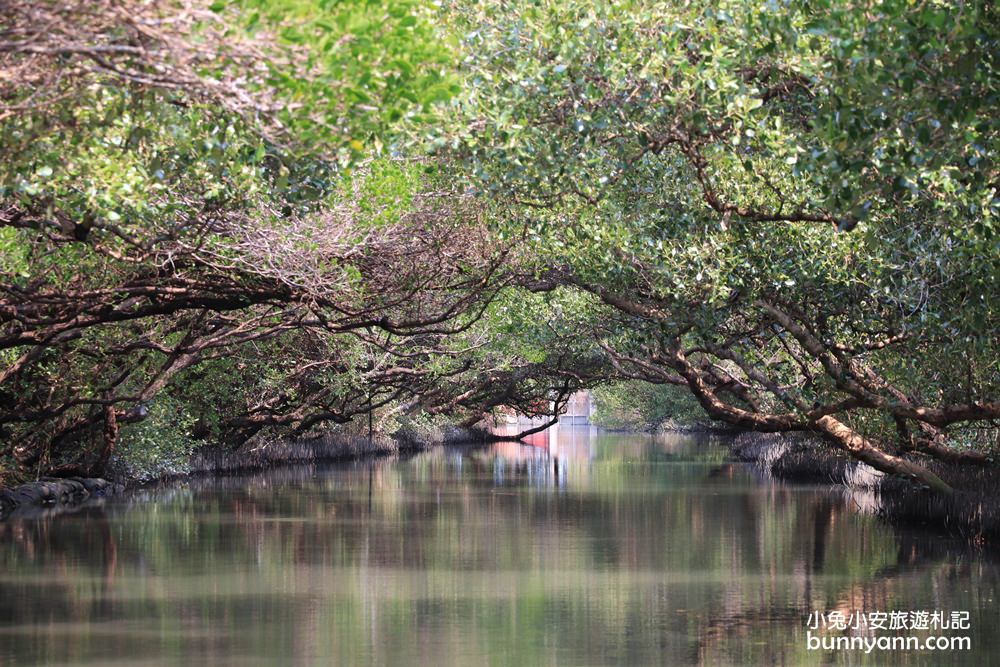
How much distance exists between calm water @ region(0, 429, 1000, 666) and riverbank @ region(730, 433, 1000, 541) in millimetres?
722

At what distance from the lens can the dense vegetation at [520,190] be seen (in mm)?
10766

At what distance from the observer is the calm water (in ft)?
45.0

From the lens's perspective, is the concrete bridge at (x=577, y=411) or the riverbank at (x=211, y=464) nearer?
the riverbank at (x=211, y=464)

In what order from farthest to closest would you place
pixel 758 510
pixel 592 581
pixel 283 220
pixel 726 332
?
1. pixel 758 510
2. pixel 726 332
3. pixel 283 220
4. pixel 592 581

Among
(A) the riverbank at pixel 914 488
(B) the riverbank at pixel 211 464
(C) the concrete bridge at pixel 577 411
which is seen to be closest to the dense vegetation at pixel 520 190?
(A) the riverbank at pixel 914 488

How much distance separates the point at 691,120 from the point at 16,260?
8.92 m

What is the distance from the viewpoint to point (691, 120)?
56.4ft

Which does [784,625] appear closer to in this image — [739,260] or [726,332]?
[739,260]

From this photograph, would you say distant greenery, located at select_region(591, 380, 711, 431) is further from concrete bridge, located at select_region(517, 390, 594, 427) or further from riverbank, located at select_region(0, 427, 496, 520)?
concrete bridge, located at select_region(517, 390, 594, 427)

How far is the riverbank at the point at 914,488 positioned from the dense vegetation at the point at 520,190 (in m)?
0.72

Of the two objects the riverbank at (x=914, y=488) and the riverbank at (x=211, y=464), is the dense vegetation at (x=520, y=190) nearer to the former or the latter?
the riverbank at (x=914, y=488)

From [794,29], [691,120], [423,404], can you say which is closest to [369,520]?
[691,120]

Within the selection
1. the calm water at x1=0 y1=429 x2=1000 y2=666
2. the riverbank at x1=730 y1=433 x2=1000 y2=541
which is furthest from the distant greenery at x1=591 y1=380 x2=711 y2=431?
the calm water at x1=0 y1=429 x2=1000 y2=666

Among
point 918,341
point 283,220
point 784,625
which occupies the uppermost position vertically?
point 283,220
